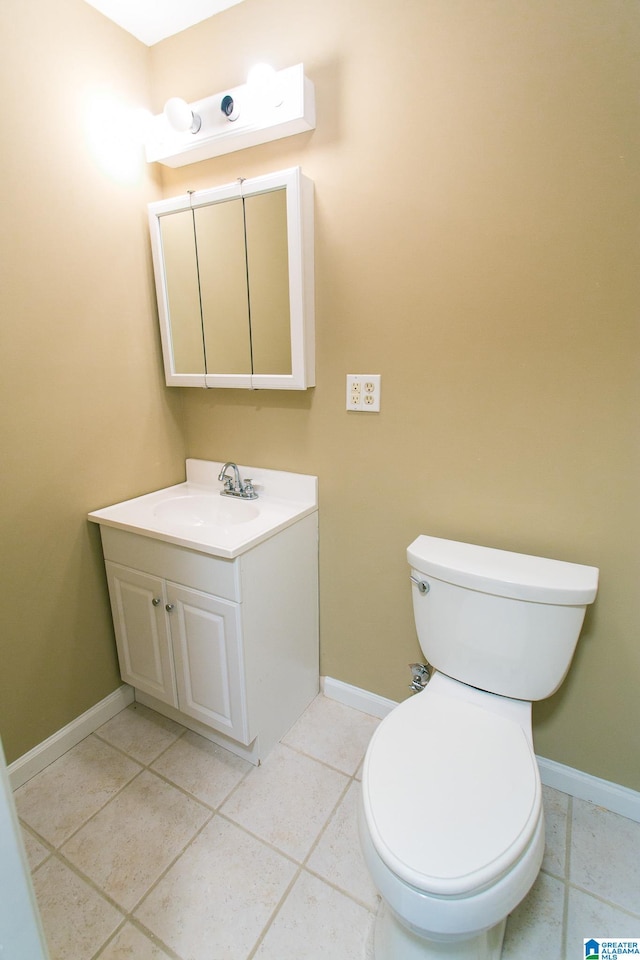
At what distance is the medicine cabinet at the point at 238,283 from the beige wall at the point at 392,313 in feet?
0.28

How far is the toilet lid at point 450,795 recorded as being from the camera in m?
0.76

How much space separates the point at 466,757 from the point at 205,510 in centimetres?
118

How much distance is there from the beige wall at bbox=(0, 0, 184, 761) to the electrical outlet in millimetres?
818

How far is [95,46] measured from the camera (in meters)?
1.36

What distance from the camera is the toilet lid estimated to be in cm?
76

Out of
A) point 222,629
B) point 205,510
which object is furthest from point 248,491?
point 222,629

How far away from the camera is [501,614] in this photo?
1.11m

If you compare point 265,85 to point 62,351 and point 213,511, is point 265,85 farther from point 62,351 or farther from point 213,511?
point 213,511

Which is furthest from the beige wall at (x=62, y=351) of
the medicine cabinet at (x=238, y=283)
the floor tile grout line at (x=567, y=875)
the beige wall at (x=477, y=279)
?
the floor tile grout line at (x=567, y=875)

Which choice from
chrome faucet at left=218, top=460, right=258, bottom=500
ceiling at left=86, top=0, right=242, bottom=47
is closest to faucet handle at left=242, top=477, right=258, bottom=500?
chrome faucet at left=218, top=460, right=258, bottom=500

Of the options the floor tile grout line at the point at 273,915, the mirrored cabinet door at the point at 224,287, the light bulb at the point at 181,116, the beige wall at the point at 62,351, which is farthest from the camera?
the mirrored cabinet door at the point at 224,287

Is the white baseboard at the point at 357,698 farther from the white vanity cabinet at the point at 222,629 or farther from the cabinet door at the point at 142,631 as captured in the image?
the cabinet door at the point at 142,631

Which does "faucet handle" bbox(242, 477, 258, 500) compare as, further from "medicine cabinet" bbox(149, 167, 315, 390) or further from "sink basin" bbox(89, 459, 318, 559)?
"medicine cabinet" bbox(149, 167, 315, 390)

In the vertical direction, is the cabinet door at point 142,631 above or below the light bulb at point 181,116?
below
